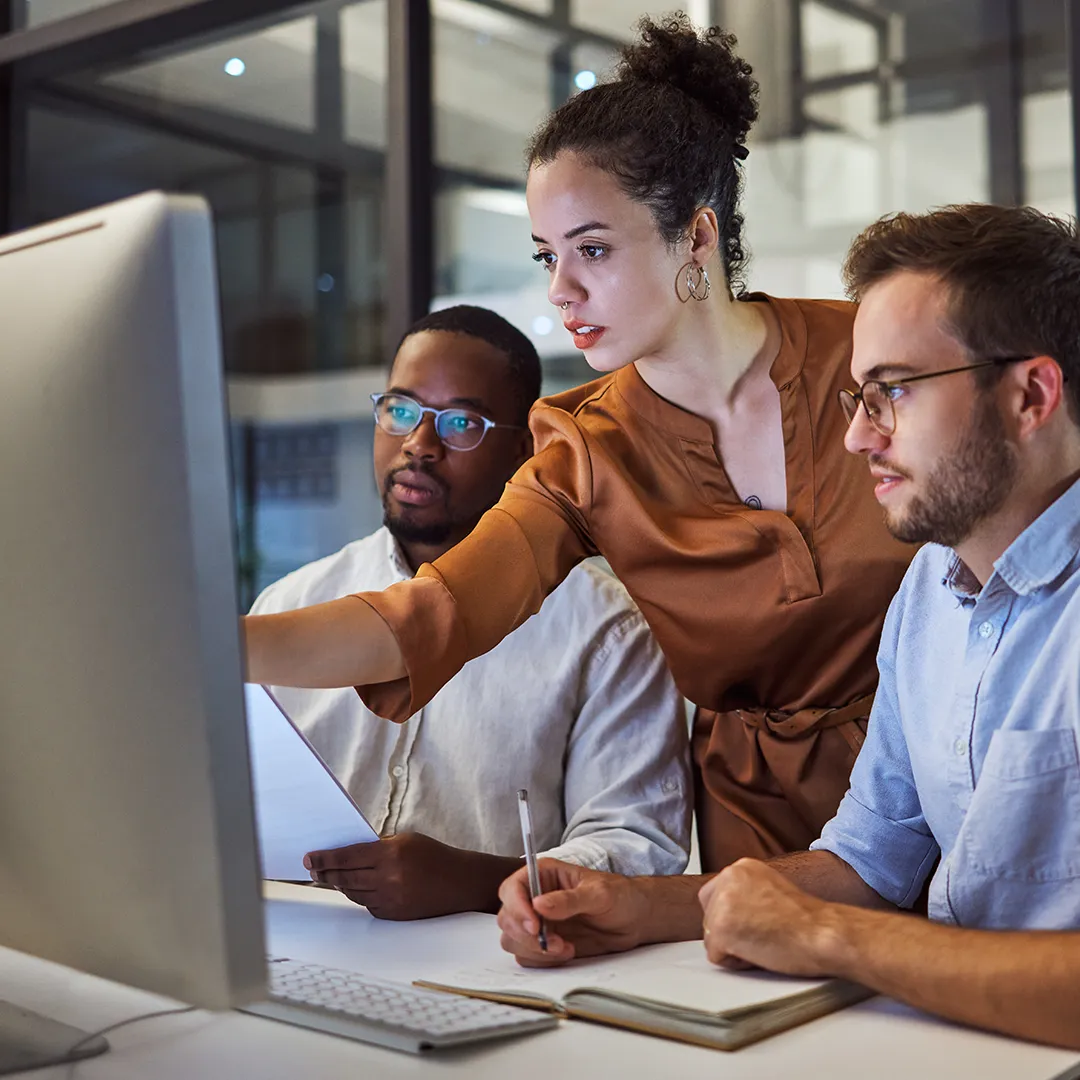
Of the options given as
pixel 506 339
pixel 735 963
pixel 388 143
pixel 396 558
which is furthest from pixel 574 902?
pixel 388 143

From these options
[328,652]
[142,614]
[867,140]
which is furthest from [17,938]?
[867,140]

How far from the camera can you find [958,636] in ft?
4.25

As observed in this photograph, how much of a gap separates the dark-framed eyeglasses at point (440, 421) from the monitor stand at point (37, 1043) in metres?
1.12

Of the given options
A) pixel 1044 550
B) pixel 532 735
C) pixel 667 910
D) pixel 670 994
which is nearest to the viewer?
pixel 670 994

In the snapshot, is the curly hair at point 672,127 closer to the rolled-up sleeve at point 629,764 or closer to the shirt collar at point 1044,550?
the rolled-up sleeve at point 629,764

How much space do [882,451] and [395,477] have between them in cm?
86

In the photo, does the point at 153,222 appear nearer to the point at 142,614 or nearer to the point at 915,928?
the point at 142,614

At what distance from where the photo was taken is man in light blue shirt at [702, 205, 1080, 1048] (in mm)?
1147

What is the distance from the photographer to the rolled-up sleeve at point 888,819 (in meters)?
1.37

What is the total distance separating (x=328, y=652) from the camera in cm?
140

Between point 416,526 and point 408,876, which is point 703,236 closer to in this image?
point 416,526

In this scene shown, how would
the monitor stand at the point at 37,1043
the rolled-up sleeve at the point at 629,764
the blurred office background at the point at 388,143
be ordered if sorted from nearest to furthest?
the monitor stand at the point at 37,1043, the rolled-up sleeve at the point at 629,764, the blurred office background at the point at 388,143

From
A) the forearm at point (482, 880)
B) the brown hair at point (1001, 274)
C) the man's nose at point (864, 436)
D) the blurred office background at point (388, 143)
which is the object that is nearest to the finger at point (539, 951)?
the forearm at point (482, 880)

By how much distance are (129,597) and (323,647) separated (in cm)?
64
